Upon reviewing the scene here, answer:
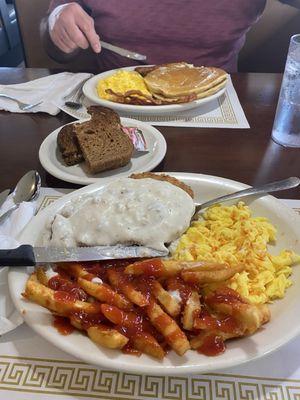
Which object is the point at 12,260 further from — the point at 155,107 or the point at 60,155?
the point at 155,107

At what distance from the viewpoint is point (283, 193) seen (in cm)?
134

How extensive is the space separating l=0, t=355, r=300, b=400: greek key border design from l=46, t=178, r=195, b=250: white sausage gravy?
0.30m

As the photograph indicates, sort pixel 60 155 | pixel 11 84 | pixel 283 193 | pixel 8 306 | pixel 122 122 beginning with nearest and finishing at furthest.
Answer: pixel 8 306 < pixel 283 193 < pixel 60 155 < pixel 122 122 < pixel 11 84

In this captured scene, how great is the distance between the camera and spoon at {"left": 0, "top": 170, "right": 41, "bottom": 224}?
1269 millimetres

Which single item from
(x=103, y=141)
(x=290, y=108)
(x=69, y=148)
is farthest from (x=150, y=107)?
(x=290, y=108)

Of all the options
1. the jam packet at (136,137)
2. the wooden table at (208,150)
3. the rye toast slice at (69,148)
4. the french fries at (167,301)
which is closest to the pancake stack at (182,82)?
the wooden table at (208,150)

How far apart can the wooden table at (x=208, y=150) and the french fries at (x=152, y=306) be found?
1.98ft

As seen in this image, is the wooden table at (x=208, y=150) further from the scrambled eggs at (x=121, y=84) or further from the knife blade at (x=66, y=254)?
the knife blade at (x=66, y=254)

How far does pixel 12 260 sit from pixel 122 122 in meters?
0.98

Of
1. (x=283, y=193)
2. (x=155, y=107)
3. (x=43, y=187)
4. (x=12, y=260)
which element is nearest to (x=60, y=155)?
(x=43, y=187)

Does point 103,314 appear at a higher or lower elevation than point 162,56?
higher

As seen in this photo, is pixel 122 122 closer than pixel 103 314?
No

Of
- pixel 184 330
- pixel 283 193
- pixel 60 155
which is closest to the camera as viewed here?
pixel 184 330

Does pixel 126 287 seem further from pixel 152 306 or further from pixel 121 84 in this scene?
pixel 121 84
